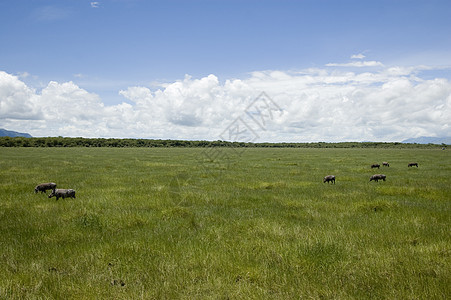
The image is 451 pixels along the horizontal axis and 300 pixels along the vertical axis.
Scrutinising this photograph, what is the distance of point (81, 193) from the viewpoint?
42.8 feet

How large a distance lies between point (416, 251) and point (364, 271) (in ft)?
5.63

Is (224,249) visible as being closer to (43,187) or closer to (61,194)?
(61,194)

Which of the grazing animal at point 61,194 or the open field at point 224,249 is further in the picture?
the grazing animal at point 61,194

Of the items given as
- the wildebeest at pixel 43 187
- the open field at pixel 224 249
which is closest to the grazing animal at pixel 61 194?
the open field at pixel 224 249

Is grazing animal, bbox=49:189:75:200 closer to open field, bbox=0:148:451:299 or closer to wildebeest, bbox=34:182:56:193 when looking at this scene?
open field, bbox=0:148:451:299

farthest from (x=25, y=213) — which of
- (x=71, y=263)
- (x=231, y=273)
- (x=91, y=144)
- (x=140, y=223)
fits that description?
(x=91, y=144)

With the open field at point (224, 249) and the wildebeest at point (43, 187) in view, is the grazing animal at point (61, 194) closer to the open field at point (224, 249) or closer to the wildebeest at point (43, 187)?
the open field at point (224, 249)

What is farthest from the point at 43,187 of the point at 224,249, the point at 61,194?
the point at 224,249

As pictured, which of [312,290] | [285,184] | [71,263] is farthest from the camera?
[285,184]

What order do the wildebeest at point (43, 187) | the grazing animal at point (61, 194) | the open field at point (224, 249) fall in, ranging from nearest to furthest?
the open field at point (224, 249) < the grazing animal at point (61, 194) < the wildebeest at point (43, 187)

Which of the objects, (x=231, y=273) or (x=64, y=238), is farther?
(x=64, y=238)

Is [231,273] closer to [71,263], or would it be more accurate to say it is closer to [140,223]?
[71,263]

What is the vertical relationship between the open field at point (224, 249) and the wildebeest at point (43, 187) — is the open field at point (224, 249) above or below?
below

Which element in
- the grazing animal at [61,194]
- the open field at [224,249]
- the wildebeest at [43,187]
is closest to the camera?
the open field at [224,249]
